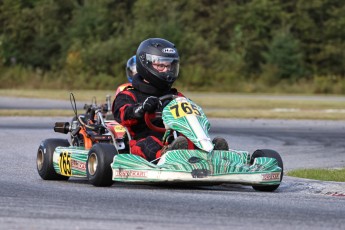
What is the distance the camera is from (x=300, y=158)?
14.0 m

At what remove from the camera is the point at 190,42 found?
1879 inches

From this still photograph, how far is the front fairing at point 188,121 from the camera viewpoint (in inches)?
356

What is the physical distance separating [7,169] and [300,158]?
15.5ft

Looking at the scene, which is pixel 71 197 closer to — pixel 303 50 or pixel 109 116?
pixel 109 116

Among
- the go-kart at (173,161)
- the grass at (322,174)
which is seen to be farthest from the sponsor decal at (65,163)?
the grass at (322,174)

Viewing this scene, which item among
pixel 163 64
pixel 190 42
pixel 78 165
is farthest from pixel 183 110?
pixel 190 42

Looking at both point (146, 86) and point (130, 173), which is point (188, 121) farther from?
point (146, 86)

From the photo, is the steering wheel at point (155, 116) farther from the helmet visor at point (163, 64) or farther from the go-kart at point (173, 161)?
the helmet visor at point (163, 64)

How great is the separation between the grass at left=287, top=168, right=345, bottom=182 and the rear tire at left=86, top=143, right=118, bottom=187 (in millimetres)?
2795

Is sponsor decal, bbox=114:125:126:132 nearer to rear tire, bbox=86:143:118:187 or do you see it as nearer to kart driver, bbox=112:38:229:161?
kart driver, bbox=112:38:229:161

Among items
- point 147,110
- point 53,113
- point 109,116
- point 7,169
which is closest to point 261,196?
point 147,110

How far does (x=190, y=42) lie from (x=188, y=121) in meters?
38.7

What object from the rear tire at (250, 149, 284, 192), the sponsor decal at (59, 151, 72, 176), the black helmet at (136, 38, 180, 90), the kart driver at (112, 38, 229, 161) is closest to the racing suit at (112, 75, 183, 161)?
the kart driver at (112, 38, 229, 161)

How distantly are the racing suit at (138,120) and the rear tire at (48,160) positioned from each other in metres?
0.83
